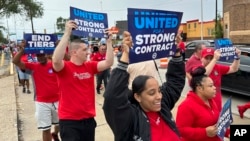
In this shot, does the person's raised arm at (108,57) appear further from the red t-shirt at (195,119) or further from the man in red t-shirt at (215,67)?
the man in red t-shirt at (215,67)

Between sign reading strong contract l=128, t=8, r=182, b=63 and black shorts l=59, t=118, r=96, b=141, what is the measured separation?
146cm

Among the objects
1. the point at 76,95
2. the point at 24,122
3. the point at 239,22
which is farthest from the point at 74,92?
the point at 239,22

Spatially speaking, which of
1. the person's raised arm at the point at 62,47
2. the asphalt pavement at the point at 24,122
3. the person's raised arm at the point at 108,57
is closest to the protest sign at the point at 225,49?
the asphalt pavement at the point at 24,122

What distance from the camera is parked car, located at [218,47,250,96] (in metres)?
8.57

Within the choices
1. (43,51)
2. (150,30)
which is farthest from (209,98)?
(43,51)

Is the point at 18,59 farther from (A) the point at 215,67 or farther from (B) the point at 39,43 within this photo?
(A) the point at 215,67

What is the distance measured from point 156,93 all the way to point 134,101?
0.18m

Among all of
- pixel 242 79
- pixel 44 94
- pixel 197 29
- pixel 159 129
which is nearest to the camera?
pixel 159 129

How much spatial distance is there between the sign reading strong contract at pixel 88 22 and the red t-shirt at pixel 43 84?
994mm

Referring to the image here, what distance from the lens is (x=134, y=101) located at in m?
2.52

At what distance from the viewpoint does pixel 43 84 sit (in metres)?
5.32

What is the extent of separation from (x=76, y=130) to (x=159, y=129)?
5.97 ft

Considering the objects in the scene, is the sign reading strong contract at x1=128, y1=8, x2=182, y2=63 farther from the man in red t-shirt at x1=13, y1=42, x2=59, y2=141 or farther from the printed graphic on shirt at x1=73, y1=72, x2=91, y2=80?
the man in red t-shirt at x1=13, y1=42, x2=59, y2=141

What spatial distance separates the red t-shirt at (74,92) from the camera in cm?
403
